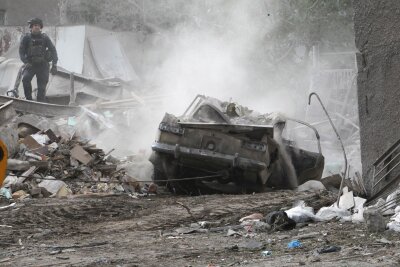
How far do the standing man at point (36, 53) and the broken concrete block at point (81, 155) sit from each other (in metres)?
5.13

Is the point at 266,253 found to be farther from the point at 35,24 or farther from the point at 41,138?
the point at 35,24

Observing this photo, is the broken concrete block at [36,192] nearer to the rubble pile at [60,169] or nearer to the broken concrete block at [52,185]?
the rubble pile at [60,169]

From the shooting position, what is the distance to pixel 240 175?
Answer: 9.89 meters

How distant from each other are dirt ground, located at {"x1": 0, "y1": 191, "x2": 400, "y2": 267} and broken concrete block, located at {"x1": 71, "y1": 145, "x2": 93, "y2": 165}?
179cm

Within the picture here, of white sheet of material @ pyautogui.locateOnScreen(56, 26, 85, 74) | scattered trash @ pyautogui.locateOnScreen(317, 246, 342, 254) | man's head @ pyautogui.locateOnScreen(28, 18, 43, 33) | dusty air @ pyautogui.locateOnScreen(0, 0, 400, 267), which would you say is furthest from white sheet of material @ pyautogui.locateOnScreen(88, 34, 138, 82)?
scattered trash @ pyautogui.locateOnScreen(317, 246, 342, 254)

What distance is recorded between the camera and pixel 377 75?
8320 millimetres

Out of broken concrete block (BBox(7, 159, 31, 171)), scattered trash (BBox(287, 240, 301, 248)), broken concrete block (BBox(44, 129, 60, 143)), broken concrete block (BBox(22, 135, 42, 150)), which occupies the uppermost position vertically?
broken concrete block (BBox(44, 129, 60, 143))

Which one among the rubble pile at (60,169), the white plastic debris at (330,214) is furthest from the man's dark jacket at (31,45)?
the white plastic debris at (330,214)

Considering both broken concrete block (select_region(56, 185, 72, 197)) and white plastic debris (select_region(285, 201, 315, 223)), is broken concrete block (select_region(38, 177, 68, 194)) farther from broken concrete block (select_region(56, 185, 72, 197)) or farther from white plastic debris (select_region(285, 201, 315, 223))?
white plastic debris (select_region(285, 201, 315, 223))

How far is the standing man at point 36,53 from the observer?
1559 centimetres

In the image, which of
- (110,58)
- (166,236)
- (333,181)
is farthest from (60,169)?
(110,58)

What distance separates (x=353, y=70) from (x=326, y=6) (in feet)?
8.53

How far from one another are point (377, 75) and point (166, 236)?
129 inches

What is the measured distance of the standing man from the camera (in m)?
15.6
